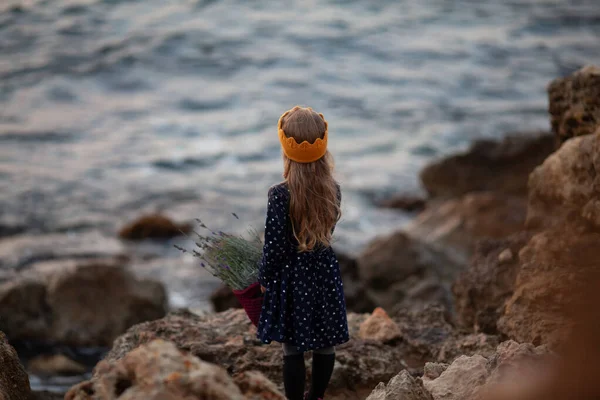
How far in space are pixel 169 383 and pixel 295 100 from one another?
55.2ft

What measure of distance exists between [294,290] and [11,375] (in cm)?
146

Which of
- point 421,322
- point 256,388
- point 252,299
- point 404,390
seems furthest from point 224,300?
point 256,388

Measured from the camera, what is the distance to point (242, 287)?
4.23 m

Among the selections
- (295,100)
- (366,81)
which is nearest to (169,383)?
(295,100)

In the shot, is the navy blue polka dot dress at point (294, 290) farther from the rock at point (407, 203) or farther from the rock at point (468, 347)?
the rock at point (407, 203)

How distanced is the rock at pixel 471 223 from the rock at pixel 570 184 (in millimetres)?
5044

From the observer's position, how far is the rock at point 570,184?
4.77 metres

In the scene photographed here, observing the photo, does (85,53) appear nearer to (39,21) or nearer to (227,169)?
(39,21)

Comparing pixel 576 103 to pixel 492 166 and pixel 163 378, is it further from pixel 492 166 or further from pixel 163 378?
pixel 492 166

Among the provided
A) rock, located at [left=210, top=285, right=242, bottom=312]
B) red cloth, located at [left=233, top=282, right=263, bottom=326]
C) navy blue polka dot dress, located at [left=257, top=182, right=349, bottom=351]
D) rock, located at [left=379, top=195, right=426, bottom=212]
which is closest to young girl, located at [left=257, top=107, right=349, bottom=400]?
navy blue polka dot dress, located at [left=257, top=182, right=349, bottom=351]

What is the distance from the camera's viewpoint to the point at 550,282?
4402mm

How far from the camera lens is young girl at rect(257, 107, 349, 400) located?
12.7ft

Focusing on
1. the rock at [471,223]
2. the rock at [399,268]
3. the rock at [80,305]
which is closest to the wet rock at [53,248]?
the rock at [80,305]

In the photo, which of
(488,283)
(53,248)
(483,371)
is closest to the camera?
(483,371)
